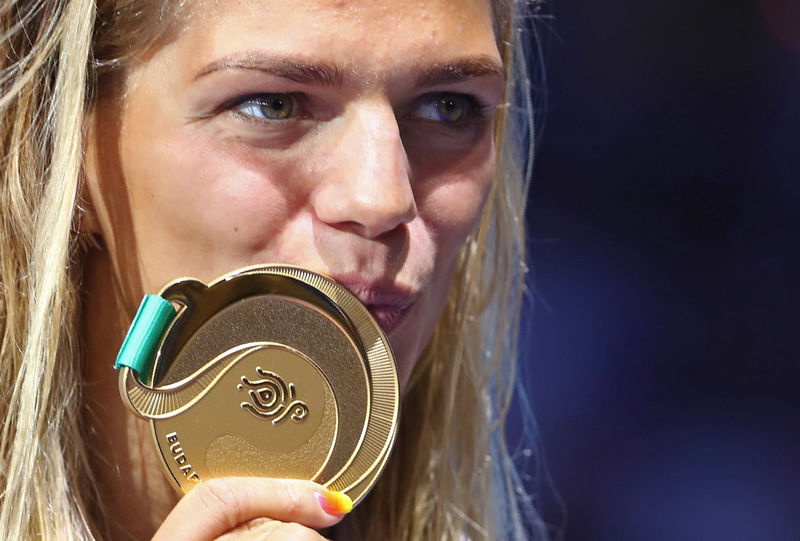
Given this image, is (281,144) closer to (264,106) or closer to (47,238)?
(264,106)

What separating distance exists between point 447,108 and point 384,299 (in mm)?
406

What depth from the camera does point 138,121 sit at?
5.55 ft

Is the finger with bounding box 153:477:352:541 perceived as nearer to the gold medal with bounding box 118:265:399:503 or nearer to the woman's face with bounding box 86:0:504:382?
the gold medal with bounding box 118:265:399:503

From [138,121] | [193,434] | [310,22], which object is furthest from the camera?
[138,121]

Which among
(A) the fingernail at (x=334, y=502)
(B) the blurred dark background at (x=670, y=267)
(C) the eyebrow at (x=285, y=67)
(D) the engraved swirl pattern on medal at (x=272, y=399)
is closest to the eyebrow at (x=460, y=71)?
(C) the eyebrow at (x=285, y=67)

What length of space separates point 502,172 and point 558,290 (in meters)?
1.86

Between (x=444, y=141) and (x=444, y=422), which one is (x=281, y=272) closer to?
(x=444, y=141)

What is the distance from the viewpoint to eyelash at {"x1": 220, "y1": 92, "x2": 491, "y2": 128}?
5.42 ft

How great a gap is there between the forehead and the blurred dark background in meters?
2.44

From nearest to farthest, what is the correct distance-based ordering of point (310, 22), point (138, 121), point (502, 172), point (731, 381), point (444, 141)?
point (310, 22) < point (138, 121) < point (444, 141) < point (502, 172) < point (731, 381)

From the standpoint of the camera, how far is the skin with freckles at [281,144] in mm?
1597

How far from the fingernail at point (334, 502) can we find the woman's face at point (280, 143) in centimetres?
35

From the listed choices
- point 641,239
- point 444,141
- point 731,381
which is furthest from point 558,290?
point 444,141

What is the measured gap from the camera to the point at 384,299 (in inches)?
66.6
